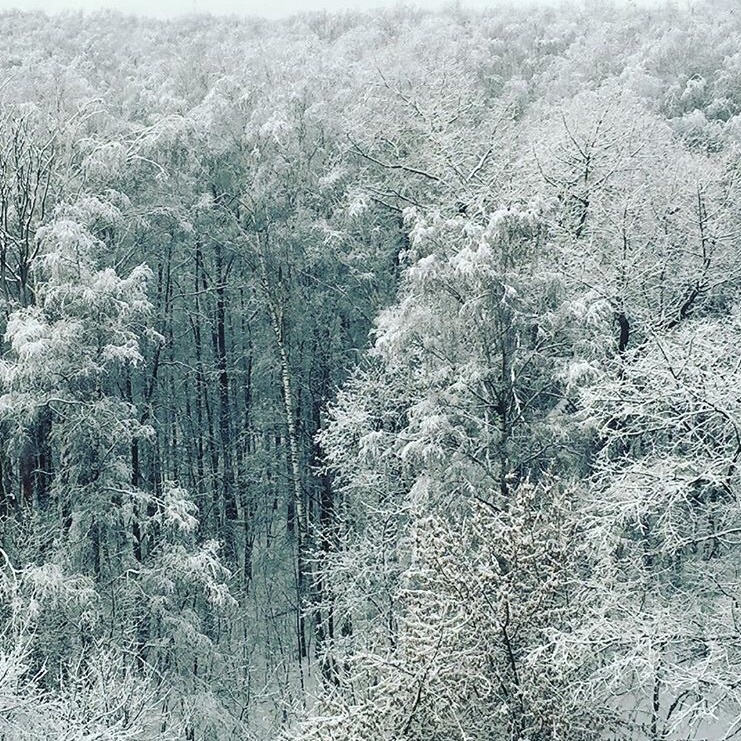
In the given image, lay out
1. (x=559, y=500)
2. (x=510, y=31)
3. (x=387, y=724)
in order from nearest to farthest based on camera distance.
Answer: (x=387, y=724)
(x=559, y=500)
(x=510, y=31)

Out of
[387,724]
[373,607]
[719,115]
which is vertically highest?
[719,115]

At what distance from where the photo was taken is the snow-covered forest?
8938mm

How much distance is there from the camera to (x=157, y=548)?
14.5 meters

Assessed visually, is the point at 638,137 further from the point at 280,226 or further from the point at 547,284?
the point at 280,226

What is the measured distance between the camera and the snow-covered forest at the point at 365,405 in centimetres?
894

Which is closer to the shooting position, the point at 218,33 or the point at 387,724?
the point at 387,724

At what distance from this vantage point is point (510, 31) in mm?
34594

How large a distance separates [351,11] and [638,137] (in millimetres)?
26808

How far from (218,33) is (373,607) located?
933 inches

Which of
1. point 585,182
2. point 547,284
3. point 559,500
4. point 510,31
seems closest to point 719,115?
point 510,31

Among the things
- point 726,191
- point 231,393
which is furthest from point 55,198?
point 726,191

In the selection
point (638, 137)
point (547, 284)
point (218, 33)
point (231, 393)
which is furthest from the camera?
point (218, 33)

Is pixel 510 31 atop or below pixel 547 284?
atop

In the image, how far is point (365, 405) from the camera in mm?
15836
